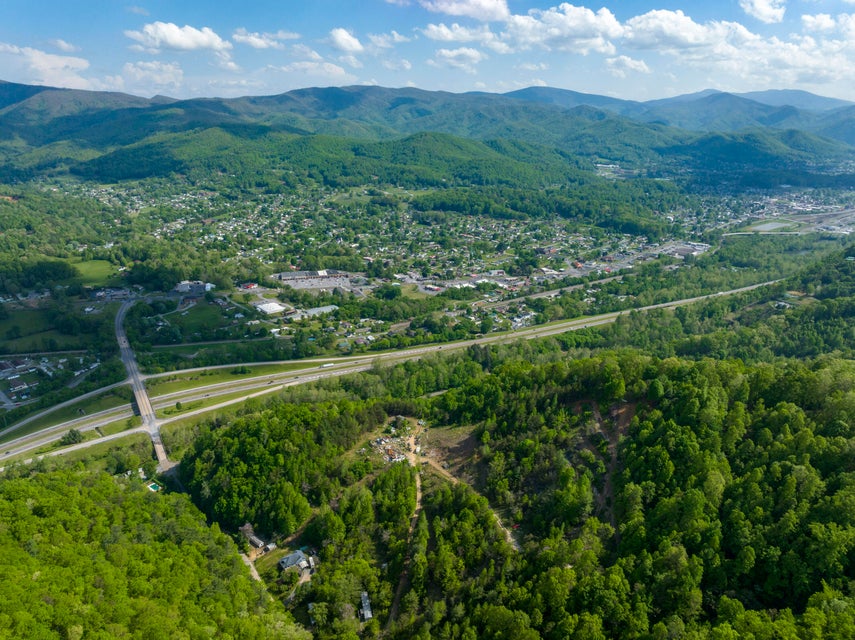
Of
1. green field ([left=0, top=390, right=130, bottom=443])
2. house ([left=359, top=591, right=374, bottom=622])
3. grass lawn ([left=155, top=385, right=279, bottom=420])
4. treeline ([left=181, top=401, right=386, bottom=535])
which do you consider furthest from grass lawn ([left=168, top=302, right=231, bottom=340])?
house ([left=359, top=591, right=374, bottom=622])

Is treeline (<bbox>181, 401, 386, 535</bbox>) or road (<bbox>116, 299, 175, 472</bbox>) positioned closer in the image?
treeline (<bbox>181, 401, 386, 535</bbox>)

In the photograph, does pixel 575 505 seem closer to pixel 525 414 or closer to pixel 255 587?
pixel 525 414

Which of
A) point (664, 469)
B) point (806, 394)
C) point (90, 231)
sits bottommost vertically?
point (664, 469)

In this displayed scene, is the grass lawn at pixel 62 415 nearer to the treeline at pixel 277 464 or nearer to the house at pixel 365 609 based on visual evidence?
the treeline at pixel 277 464

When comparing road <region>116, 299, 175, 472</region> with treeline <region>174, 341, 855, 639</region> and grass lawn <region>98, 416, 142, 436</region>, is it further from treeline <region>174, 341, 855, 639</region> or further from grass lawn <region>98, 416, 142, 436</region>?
treeline <region>174, 341, 855, 639</region>

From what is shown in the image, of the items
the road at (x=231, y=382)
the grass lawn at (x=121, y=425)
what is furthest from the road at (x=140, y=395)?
the grass lawn at (x=121, y=425)

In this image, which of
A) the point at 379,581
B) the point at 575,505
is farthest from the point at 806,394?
the point at 379,581
